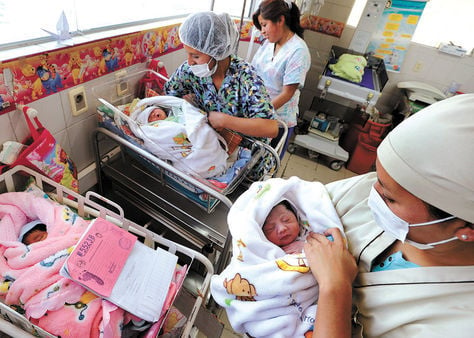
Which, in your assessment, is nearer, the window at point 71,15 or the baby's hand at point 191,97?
the window at point 71,15

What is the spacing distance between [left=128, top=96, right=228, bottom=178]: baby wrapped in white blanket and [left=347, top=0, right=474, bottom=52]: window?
3315 mm

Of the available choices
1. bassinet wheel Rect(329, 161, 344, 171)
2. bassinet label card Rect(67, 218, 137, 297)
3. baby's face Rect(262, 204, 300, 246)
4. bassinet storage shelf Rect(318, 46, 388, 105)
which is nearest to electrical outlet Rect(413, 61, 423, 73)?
bassinet storage shelf Rect(318, 46, 388, 105)

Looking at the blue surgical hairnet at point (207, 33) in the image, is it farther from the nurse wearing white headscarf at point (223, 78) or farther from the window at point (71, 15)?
the window at point (71, 15)

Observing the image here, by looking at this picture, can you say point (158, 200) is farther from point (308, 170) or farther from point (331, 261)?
point (308, 170)

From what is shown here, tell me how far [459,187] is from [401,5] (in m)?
3.64

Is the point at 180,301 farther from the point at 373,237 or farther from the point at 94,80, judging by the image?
the point at 94,80

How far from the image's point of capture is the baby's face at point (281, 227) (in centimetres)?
105

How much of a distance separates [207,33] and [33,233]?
1137 millimetres

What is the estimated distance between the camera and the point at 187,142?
52.0 inches

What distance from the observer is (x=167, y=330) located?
41.6 inches

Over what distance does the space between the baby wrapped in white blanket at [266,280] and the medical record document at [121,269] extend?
0.21 meters

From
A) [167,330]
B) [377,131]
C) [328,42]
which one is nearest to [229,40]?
[167,330]

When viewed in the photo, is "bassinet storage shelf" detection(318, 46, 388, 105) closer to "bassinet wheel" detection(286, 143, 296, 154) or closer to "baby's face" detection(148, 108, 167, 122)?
"bassinet wheel" detection(286, 143, 296, 154)

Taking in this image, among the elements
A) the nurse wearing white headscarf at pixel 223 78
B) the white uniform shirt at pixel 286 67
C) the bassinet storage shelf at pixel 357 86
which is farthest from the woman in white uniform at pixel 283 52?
the bassinet storage shelf at pixel 357 86
